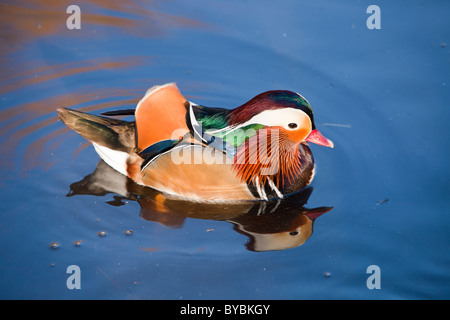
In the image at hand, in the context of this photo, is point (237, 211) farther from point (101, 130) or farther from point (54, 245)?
point (54, 245)

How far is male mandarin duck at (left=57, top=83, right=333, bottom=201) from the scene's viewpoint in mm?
4816

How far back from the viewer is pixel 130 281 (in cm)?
433

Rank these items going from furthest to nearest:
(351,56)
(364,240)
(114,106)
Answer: (351,56), (114,106), (364,240)

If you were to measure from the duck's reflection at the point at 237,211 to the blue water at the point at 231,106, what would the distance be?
2 centimetres

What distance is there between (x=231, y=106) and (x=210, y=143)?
1408mm

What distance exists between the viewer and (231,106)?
6156 mm

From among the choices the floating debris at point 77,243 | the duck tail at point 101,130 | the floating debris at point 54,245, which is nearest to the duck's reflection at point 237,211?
the duck tail at point 101,130

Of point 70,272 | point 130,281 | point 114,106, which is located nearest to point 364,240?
point 130,281

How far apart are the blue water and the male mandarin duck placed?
199mm

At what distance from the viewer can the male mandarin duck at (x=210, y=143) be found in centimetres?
482
